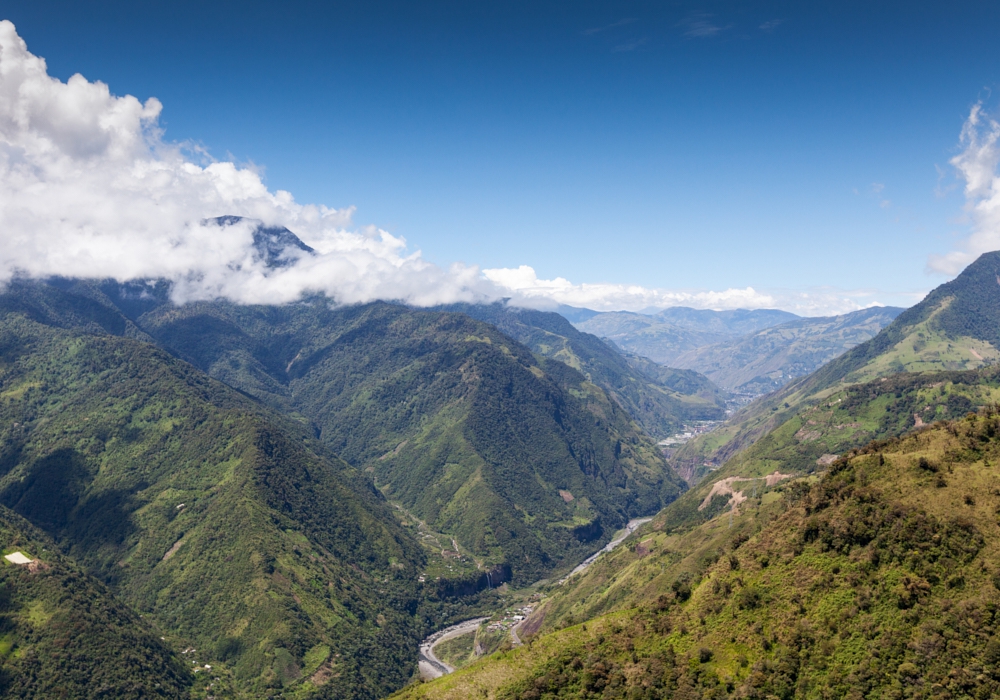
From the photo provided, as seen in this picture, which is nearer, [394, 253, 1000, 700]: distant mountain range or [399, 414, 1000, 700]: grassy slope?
[399, 414, 1000, 700]: grassy slope

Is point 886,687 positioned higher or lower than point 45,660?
higher

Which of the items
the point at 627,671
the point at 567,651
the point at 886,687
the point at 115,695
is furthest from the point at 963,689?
the point at 115,695

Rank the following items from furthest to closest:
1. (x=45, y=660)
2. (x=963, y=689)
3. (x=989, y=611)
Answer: (x=45, y=660), (x=989, y=611), (x=963, y=689)

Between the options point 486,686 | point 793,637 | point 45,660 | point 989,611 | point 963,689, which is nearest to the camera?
point 963,689

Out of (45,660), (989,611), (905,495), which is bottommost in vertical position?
(45,660)

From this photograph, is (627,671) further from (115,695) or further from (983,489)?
(115,695)

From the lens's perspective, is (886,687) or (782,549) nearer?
(886,687)

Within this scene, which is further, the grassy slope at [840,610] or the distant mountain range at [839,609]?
the distant mountain range at [839,609]

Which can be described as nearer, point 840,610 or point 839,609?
point 840,610
